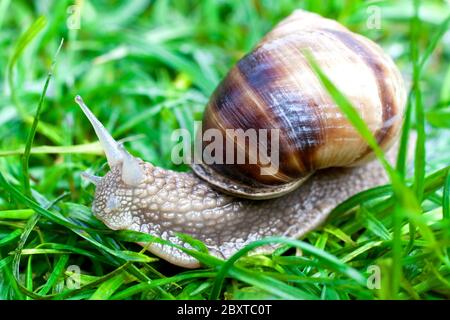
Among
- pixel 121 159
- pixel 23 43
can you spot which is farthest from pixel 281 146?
pixel 23 43

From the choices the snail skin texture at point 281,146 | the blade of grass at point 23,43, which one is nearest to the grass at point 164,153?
the blade of grass at point 23,43

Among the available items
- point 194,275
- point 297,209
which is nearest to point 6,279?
point 194,275

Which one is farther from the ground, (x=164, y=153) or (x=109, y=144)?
(x=164, y=153)

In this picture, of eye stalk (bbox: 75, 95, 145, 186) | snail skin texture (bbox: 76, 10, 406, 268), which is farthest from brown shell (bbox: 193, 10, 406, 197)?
eye stalk (bbox: 75, 95, 145, 186)

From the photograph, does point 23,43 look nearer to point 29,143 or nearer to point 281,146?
point 29,143

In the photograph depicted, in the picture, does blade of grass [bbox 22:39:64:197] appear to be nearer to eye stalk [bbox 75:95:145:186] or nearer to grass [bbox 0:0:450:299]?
grass [bbox 0:0:450:299]

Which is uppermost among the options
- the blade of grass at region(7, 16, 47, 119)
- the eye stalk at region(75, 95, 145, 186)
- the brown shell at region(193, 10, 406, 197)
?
the blade of grass at region(7, 16, 47, 119)

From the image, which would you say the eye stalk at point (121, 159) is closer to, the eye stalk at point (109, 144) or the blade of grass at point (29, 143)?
the eye stalk at point (109, 144)
